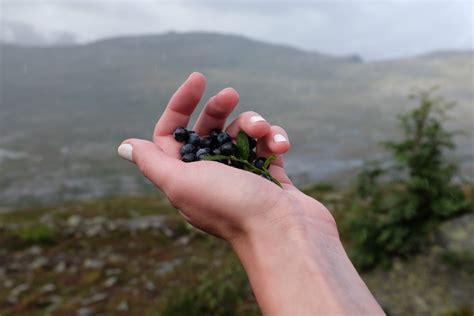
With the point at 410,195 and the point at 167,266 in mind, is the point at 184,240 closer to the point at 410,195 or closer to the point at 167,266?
the point at 167,266

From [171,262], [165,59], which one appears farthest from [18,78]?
[171,262]

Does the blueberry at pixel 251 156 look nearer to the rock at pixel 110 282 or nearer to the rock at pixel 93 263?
the rock at pixel 110 282

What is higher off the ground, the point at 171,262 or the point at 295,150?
the point at 171,262

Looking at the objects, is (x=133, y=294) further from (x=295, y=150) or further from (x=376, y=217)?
(x=295, y=150)

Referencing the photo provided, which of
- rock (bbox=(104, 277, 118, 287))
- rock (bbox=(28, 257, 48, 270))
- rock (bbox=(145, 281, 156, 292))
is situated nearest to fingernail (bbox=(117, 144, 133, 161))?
rock (bbox=(145, 281, 156, 292))

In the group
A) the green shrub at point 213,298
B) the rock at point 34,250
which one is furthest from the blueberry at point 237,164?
the rock at point 34,250

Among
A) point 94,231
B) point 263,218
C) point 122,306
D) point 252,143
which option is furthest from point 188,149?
point 94,231
